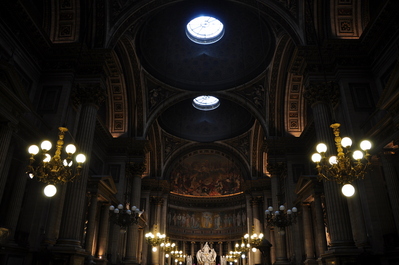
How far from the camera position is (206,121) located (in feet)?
91.6

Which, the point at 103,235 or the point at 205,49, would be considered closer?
the point at 103,235

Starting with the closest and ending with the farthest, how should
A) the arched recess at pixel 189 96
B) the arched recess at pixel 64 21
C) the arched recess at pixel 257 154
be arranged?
the arched recess at pixel 64 21
the arched recess at pixel 189 96
the arched recess at pixel 257 154

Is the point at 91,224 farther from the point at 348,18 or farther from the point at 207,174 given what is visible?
the point at 207,174

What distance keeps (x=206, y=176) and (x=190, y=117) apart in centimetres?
705

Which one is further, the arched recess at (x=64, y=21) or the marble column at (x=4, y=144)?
the arched recess at (x=64, y=21)

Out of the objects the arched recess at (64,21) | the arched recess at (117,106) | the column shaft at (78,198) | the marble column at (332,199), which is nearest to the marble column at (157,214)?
the arched recess at (117,106)

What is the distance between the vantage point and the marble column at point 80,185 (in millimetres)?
9328

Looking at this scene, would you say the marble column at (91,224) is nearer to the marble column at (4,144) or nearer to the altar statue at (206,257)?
the marble column at (4,144)

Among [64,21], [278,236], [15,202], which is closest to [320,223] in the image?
[278,236]

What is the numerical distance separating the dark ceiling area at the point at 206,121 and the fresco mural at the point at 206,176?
3.14 metres

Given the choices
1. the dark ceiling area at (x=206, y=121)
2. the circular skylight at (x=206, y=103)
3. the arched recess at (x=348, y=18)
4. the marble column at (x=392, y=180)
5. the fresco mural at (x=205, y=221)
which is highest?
the circular skylight at (x=206, y=103)

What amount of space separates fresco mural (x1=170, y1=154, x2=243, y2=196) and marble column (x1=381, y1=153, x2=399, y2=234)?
71.0ft

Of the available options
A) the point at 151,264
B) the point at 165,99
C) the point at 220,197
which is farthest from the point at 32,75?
the point at 220,197

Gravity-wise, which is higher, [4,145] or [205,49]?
[205,49]
